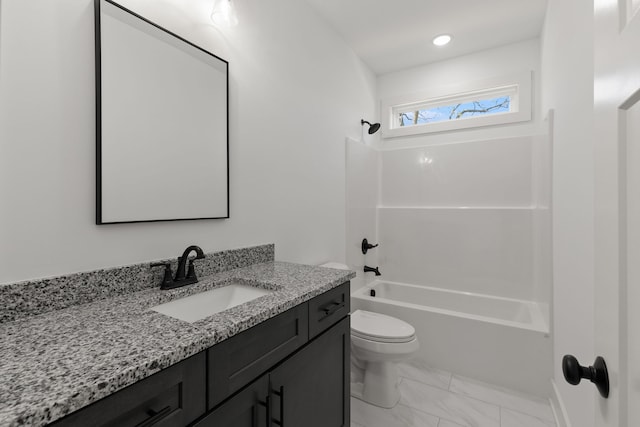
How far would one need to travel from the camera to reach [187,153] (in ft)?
4.52

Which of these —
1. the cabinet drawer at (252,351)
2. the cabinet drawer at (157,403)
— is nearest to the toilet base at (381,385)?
the cabinet drawer at (252,351)

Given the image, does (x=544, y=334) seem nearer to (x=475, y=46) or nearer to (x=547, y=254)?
(x=547, y=254)

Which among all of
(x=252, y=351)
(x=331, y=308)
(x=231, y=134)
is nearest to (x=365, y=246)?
(x=331, y=308)

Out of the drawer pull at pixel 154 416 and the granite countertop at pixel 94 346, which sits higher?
the granite countertop at pixel 94 346

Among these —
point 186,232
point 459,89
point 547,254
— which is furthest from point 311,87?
point 547,254

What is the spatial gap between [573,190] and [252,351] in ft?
5.32

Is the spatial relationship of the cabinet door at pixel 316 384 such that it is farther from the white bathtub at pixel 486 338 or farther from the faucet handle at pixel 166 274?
the white bathtub at pixel 486 338

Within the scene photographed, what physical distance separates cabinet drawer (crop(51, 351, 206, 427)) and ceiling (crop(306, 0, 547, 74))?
2381 mm

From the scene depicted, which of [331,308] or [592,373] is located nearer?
[592,373]

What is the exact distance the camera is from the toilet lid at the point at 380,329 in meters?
1.92

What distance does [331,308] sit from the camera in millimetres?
1326

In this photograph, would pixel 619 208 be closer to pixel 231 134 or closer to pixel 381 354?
pixel 231 134

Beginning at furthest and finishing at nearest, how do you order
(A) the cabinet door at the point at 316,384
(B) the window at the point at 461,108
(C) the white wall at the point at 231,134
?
(B) the window at the point at 461,108 → (A) the cabinet door at the point at 316,384 → (C) the white wall at the point at 231,134

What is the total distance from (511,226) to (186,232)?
Answer: 262 cm
